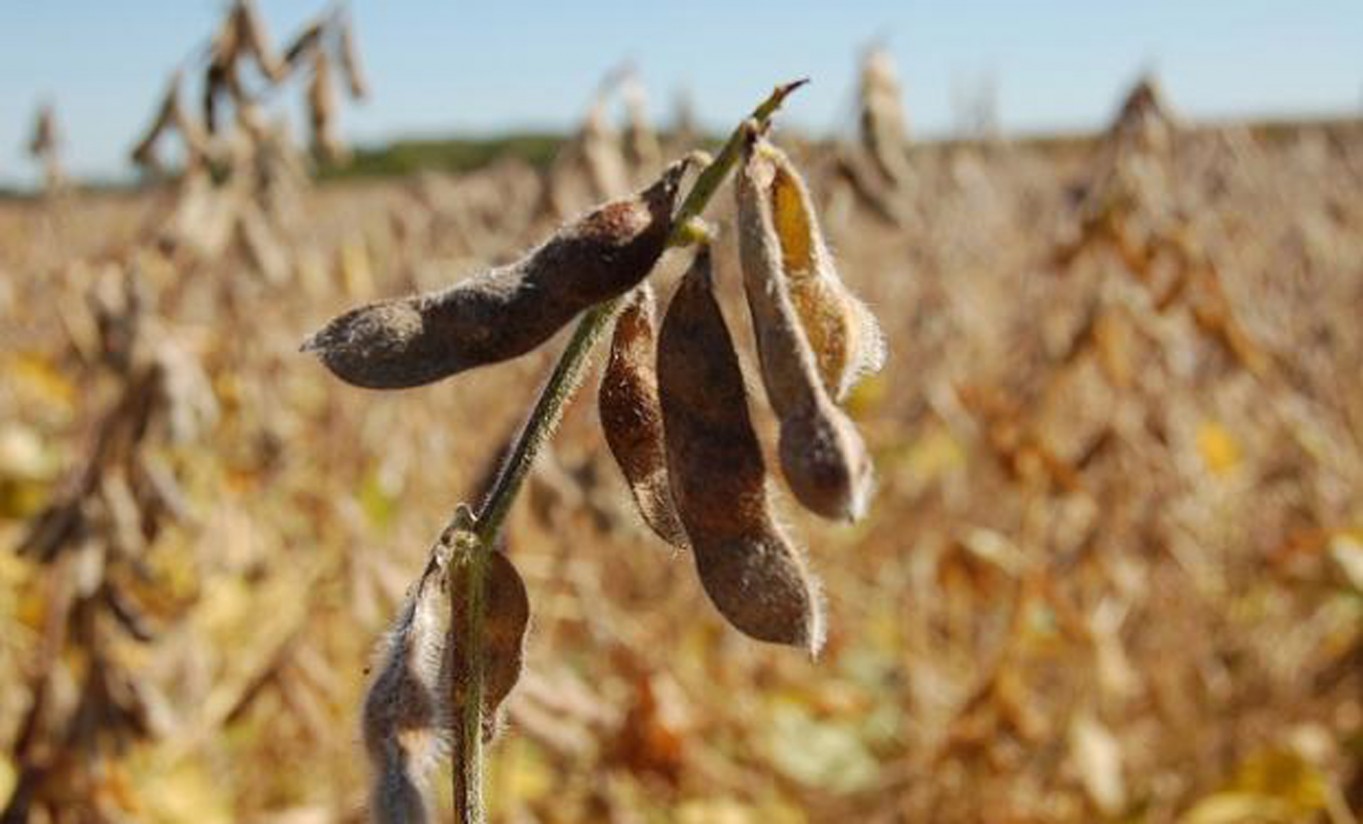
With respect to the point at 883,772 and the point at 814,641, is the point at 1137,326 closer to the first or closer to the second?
the point at 883,772

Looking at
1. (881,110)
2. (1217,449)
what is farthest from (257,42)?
(1217,449)

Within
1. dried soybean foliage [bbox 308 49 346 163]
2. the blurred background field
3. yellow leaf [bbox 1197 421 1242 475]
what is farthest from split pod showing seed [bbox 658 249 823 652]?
yellow leaf [bbox 1197 421 1242 475]

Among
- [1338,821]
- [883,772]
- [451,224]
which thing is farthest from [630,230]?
[451,224]

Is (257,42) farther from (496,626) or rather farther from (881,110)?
(496,626)

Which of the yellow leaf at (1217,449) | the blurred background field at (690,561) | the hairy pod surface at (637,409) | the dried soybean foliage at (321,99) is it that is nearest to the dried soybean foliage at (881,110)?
the blurred background field at (690,561)

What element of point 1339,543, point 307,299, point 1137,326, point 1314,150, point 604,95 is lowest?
point 1339,543

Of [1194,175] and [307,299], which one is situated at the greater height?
[1194,175]
